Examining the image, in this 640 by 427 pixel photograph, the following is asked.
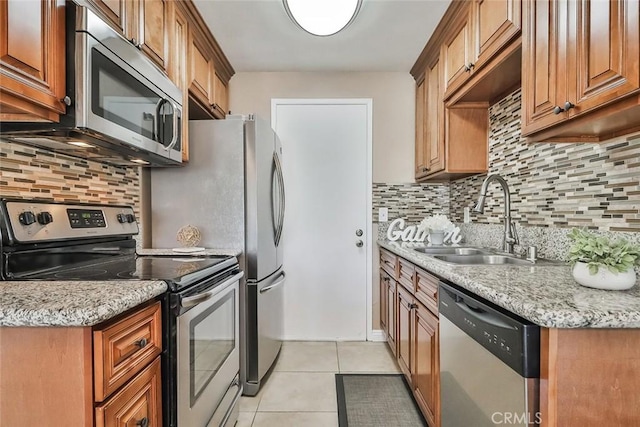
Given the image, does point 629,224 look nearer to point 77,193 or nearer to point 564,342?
point 564,342

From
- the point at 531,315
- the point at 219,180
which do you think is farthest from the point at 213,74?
the point at 531,315

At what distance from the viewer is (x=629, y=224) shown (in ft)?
4.23

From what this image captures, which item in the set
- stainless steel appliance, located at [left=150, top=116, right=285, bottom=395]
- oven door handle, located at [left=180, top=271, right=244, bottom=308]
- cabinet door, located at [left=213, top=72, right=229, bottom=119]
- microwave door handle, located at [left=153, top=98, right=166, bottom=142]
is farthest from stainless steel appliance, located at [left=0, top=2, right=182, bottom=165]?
cabinet door, located at [left=213, top=72, right=229, bottom=119]

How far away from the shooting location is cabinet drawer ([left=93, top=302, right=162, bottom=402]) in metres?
0.89

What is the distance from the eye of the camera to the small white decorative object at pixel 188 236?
7.16 ft

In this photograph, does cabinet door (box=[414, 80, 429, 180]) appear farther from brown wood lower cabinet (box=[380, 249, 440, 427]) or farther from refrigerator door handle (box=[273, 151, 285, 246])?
refrigerator door handle (box=[273, 151, 285, 246])

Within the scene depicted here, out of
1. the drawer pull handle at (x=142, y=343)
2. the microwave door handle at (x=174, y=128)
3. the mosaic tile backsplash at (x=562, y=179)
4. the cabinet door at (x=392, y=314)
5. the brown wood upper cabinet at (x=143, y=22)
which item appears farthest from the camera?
the cabinet door at (x=392, y=314)

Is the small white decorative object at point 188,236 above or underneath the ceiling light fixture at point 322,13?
underneath

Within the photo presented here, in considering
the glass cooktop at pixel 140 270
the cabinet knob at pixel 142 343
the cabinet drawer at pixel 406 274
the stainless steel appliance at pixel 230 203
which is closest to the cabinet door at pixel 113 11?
the stainless steel appliance at pixel 230 203

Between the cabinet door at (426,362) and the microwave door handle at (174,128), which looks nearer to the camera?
the cabinet door at (426,362)

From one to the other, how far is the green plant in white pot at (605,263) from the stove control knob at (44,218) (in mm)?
1817

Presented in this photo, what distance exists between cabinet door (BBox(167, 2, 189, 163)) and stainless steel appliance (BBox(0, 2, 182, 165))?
0.25m

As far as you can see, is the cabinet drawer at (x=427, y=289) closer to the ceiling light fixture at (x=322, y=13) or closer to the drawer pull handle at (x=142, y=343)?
the drawer pull handle at (x=142, y=343)

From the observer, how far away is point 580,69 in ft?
3.67
